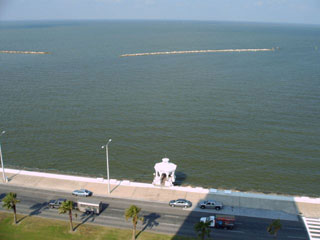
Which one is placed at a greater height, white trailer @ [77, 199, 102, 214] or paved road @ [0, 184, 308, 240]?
white trailer @ [77, 199, 102, 214]

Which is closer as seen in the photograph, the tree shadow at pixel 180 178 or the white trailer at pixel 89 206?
the white trailer at pixel 89 206

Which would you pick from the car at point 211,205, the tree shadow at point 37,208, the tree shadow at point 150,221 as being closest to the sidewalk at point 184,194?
the car at point 211,205

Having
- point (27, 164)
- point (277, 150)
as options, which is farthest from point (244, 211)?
point (27, 164)

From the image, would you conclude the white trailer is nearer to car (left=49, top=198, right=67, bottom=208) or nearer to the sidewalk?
car (left=49, top=198, right=67, bottom=208)

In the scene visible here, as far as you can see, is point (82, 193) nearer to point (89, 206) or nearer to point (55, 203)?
point (55, 203)

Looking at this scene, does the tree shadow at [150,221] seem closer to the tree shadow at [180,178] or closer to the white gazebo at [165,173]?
the white gazebo at [165,173]

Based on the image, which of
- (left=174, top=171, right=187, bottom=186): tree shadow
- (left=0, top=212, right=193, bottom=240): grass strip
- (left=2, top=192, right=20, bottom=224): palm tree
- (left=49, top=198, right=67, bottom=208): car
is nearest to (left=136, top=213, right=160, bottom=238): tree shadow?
(left=0, top=212, right=193, bottom=240): grass strip
